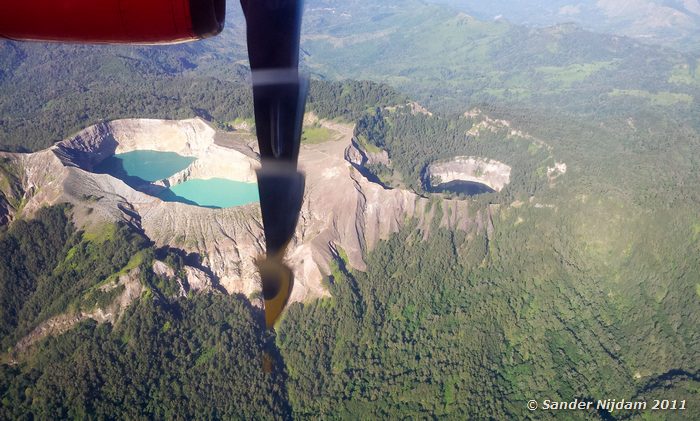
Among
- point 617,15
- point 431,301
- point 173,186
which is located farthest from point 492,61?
point 617,15

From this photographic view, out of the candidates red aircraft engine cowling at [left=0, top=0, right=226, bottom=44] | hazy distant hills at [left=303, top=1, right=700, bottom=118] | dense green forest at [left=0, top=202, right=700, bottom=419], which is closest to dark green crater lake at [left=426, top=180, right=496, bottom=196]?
dense green forest at [left=0, top=202, right=700, bottom=419]

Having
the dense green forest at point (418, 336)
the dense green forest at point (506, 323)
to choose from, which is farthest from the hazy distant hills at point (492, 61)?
the dense green forest at point (418, 336)

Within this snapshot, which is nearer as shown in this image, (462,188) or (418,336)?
(418,336)

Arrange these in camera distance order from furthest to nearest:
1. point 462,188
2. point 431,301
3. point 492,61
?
point 492,61
point 462,188
point 431,301

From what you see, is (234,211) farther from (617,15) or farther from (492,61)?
(617,15)

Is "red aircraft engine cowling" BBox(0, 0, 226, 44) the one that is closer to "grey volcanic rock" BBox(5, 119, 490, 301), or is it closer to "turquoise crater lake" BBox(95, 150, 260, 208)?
"grey volcanic rock" BBox(5, 119, 490, 301)

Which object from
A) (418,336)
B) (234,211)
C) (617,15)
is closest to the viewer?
(234,211)

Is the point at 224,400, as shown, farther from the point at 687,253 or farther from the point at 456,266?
the point at 687,253
